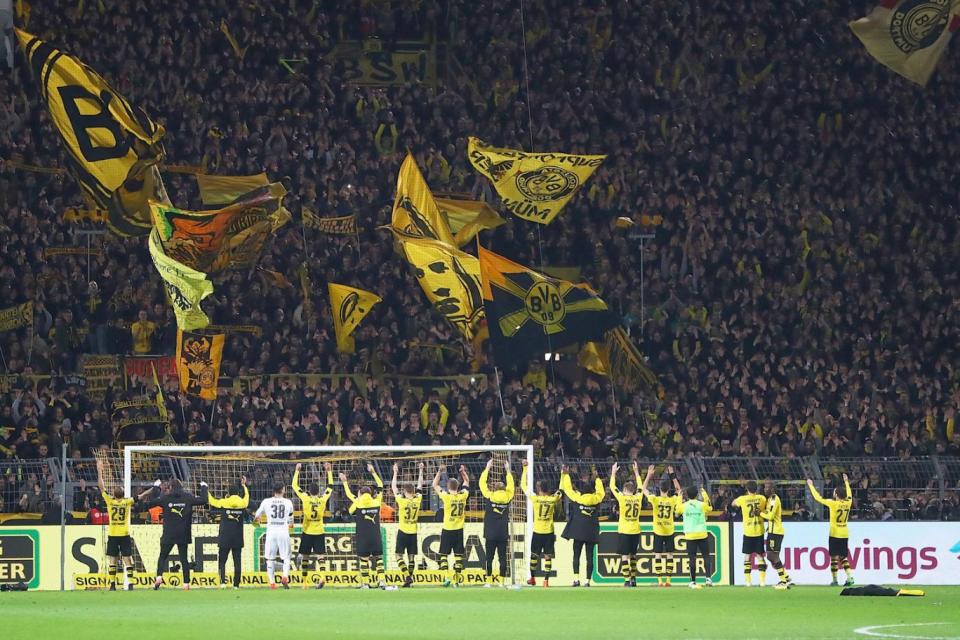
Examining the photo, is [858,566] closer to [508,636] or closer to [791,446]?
[791,446]

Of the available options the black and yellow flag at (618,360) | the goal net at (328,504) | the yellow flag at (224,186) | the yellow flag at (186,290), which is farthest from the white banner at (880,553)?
the yellow flag at (224,186)

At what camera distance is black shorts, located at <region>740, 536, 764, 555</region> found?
27.7 m

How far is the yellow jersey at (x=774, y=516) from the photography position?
27828 millimetres

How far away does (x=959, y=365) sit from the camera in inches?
1471

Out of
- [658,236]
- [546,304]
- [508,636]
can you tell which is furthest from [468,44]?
[508,636]

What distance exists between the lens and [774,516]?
2792 cm

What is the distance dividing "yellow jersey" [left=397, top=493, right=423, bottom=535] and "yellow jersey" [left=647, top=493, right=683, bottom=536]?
4.00 meters

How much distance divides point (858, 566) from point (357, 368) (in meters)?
11.3

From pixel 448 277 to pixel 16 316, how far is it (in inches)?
394

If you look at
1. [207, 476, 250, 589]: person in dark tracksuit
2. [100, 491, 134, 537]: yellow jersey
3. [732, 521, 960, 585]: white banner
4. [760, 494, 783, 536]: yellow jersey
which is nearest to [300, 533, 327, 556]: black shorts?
[207, 476, 250, 589]: person in dark tracksuit

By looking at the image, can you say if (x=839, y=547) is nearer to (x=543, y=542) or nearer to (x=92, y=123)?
(x=543, y=542)

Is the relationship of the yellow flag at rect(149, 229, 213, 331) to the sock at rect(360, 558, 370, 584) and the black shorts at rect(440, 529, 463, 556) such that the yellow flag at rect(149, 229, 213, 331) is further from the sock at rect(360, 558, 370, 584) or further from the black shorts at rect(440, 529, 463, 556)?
the black shorts at rect(440, 529, 463, 556)

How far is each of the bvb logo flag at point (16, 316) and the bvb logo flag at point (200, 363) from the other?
5.35m

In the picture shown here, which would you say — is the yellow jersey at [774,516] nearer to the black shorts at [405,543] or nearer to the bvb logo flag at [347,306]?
the black shorts at [405,543]
